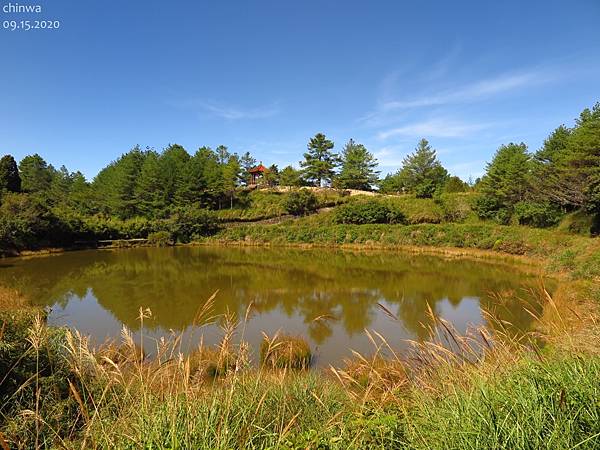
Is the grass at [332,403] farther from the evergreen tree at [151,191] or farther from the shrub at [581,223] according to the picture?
the evergreen tree at [151,191]

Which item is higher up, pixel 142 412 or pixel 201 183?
pixel 201 183

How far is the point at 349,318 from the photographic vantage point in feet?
38.8

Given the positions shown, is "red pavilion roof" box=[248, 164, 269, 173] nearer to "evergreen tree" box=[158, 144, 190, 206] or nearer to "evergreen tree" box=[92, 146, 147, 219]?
"evergreen tree" box=[158, 144, 190, 206]

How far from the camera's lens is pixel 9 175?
36625mm

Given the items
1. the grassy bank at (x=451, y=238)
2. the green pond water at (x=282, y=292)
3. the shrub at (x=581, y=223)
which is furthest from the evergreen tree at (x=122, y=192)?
the shrub at (x=581, y=223)

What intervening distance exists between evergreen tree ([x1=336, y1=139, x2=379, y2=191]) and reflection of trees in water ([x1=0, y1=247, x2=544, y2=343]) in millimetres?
20634

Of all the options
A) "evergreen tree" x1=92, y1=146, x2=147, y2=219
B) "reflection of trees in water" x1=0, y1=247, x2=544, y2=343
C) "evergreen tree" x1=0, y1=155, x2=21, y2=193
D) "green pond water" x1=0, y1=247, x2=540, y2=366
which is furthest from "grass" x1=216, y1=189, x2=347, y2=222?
"evergreen tree" x1=0, y1=155, x2=21, y2=193

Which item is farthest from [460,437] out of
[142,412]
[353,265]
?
[353,265]

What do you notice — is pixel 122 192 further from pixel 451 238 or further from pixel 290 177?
pixel 451 238

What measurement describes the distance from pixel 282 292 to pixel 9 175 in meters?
36.1

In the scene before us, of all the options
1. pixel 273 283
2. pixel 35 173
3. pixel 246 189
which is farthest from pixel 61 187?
pixel 273 283

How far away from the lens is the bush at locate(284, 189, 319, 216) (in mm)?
42031

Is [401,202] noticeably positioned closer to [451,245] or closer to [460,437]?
[451,245]

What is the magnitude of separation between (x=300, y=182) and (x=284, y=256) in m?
23.8
